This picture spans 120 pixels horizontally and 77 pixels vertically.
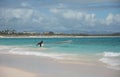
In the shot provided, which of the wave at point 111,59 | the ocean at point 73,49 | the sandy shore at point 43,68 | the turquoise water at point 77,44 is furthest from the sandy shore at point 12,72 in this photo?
the wave at point 111,59

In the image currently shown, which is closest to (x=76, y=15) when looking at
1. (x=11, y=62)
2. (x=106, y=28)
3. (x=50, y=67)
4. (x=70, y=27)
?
(x=70, y=27)

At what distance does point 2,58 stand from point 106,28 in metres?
1.31

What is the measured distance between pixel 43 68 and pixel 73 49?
423 mm

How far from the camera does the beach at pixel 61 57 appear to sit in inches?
129

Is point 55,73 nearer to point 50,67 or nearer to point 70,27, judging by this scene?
point 50,67

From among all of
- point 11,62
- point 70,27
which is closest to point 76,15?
point 70,27

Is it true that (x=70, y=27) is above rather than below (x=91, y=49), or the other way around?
above

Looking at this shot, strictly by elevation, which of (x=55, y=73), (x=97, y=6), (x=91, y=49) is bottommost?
(x=55, y=73)

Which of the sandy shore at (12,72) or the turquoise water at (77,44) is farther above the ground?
the turquoise water at (77,44)

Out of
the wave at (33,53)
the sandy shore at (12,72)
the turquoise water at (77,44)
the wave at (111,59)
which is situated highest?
the turquoise water at (77,44)

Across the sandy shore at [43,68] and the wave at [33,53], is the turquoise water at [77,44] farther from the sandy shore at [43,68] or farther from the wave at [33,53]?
the sandy shore at [43,68]

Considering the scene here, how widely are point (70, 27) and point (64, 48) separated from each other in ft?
0.87

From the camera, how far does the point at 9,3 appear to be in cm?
343

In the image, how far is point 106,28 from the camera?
334 centimetres
